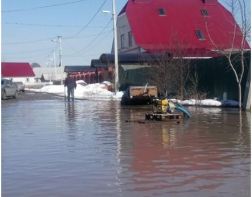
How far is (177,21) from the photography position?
57594mm

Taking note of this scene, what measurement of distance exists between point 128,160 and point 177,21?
160 feet

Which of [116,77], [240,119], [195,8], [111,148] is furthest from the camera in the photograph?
[195,8]

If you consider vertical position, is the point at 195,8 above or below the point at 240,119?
above

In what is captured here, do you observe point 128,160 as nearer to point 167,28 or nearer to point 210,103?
point 210,103

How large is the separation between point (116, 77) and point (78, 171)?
31.5 m

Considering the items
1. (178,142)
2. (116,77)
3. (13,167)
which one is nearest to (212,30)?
(116,77)

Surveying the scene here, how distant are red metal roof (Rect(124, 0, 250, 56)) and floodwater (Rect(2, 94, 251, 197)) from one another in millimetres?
37738

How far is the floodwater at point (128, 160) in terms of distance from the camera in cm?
756

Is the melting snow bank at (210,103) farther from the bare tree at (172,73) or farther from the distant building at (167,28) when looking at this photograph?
the distant building at (167,28)

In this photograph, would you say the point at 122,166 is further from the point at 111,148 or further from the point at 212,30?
the point at 212,30

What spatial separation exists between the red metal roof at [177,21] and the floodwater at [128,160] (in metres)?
37.7

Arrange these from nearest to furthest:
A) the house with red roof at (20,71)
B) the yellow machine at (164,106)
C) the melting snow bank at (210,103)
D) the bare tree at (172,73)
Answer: the yellow machine at (164,106)
the melting snow bank at (210,103)
the bare tree at (172,73)
the house with red roof at (20,71)

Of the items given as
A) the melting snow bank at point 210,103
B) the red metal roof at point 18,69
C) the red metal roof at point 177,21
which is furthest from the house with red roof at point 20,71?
the melting snow bank at point 210,103

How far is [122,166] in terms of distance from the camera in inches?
367
